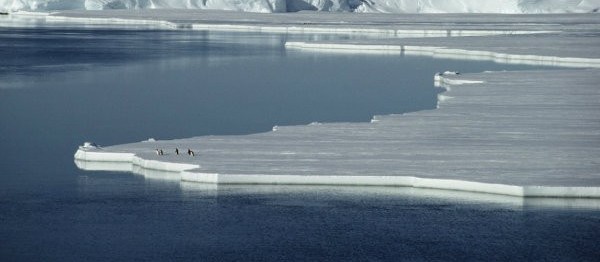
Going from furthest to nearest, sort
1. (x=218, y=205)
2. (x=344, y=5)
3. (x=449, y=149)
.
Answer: (x=344, y=5) → (x=449, y=149) → (x=218, y=205)

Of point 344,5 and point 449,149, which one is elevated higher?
Answer: point 449,149

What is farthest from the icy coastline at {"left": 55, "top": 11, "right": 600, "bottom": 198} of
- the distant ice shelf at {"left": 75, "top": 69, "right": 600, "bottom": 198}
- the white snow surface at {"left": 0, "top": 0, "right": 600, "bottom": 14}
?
the white snow surface at {"left": 0, "top": 0, "right": 600, "bottom": 14}

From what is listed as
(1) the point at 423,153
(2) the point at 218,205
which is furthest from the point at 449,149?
(2) the point at 218,205

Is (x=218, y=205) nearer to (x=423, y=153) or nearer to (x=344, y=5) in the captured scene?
(x=423, y=153)

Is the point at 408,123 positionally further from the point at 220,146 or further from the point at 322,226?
the point at 322,226

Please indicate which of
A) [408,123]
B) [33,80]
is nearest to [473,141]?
[408,123]

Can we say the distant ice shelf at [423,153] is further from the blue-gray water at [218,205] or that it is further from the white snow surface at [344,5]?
the white snow surface at [344,5]
